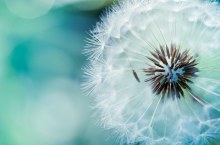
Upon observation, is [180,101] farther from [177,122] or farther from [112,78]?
[112,78]

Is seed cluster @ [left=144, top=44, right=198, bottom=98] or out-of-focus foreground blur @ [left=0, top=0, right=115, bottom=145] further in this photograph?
out-of-focus foreground blur @ [left=0, top=0, right=115, bottom=145]

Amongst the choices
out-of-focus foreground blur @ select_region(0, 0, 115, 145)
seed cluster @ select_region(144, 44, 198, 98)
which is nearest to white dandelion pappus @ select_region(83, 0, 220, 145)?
seed cluster @ select_region(144, 44, 198, 98)

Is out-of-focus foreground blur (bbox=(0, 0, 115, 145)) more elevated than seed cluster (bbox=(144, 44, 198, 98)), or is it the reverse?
out-of-focus foreground blur (bbox=(0, 0, 115, 145))

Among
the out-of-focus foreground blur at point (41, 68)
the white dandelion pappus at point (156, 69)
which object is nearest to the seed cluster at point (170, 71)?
the white dandelion pappus at point (156, 69)

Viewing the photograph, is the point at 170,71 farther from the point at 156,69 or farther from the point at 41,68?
the point at 41,68

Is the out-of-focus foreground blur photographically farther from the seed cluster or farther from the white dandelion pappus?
the seed cluster

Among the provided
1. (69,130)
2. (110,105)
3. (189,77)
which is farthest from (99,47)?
(69,130)
